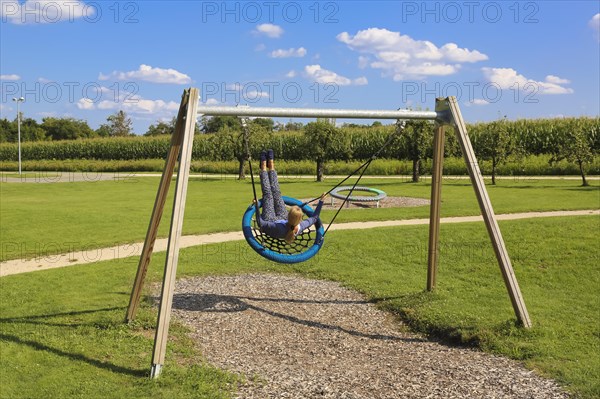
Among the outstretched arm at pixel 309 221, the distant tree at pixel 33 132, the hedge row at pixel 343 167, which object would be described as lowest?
the outstretched arm at pixel 309 221

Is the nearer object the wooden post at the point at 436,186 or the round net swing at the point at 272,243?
the round net swing at the point at 272,243

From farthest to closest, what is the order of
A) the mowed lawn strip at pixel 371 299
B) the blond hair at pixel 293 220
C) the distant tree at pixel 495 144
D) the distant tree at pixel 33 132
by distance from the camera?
the distant tree at pixel 33 132 → the distant tree at pixel 495 144 → the blond hair at pixel 293 220 → the mowed lawn strip at pixel 371 299

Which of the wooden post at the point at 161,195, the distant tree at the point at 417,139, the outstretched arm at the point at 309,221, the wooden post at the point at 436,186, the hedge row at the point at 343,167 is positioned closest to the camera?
the wooden post at the point at 161,195

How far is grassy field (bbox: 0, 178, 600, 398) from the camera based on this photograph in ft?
18.4

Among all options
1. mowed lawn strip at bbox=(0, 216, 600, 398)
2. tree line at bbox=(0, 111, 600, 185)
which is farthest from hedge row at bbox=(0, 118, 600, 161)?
mowed lawn strip at bbox=(0, 216, 600, 398)

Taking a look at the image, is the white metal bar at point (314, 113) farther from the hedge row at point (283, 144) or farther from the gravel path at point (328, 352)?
the hedge row at point (283, 144)

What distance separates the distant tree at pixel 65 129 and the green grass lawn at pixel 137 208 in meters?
50.8

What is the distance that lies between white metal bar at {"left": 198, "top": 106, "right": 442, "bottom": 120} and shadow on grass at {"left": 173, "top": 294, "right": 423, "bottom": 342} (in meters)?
2.89

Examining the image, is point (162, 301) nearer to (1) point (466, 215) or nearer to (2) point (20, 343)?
(2) point (20, 343)

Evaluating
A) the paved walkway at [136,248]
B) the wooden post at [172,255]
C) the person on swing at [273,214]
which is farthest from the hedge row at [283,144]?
the wooden post at [172,255]

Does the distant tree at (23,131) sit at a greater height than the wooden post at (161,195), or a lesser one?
greater

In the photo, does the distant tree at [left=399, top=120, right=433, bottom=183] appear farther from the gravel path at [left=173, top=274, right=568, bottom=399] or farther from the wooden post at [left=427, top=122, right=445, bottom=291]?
the wooden post at [left=427, top=122, right=445, bottom=291]

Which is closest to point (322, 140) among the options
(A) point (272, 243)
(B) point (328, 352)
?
(A) point (272, 243)

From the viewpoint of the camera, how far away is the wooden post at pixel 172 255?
214 inches
